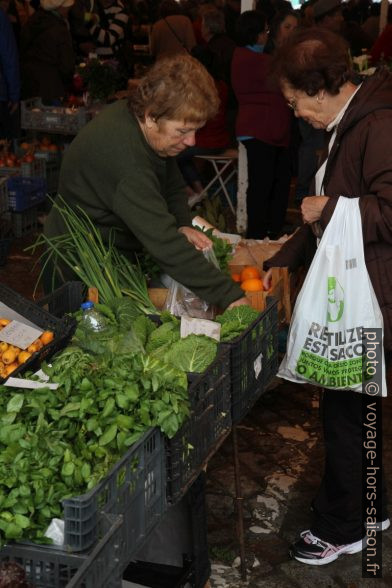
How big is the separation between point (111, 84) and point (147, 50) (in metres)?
4.78

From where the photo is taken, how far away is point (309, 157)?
7875 mm

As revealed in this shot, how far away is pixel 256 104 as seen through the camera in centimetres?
714

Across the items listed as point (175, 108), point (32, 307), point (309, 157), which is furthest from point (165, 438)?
point (309, 157)

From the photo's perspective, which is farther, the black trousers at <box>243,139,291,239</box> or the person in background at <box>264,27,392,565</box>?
the black trousers at <box>243,139,291,239</box>

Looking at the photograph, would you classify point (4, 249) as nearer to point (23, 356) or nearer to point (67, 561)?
point (23, 356)

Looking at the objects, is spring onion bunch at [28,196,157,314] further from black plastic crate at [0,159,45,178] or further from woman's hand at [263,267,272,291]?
black plastic crate at [0,159,45,178]

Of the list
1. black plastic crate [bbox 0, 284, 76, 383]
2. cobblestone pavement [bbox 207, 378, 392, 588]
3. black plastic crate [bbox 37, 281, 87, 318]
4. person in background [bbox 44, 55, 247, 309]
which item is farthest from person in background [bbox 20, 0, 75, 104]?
black plastic crate [bbox 0, 284, 76, 383]

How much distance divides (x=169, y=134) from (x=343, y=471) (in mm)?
1381

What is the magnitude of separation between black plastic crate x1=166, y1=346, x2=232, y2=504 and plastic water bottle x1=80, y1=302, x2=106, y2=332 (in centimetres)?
44

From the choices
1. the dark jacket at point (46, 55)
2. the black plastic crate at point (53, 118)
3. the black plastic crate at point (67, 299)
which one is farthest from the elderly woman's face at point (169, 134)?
the dark jacket at point (46, 55)

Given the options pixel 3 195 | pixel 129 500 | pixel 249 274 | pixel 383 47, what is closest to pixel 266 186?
pixel 3 195

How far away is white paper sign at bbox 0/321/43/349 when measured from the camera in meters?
3.05

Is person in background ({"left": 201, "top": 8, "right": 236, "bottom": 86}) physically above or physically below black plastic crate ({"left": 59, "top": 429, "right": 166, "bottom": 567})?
above

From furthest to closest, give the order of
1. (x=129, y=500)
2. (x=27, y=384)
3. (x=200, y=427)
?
(x=200, y=427)
(x=27, y=384)
(x=129, y=500)
